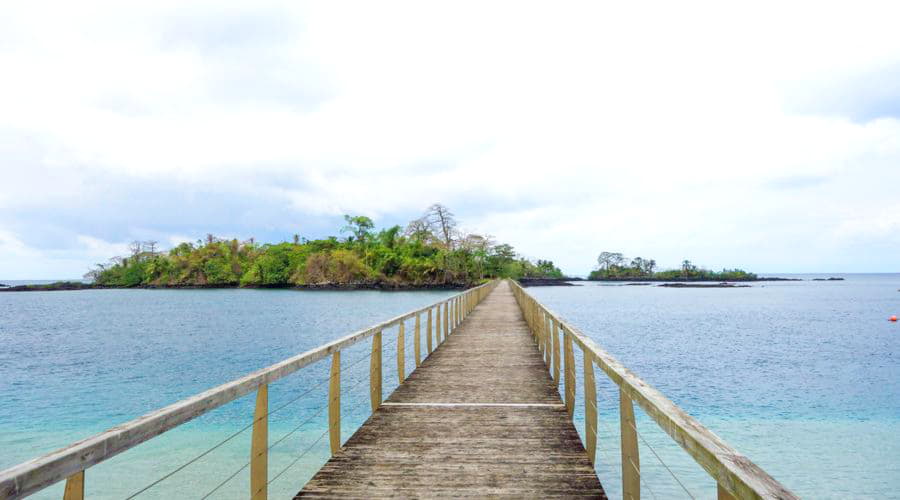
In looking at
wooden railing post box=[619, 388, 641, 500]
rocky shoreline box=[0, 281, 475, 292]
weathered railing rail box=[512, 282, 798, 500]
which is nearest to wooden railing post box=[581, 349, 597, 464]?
Result: weathered railing rail box=[512, 282, 798, 500]

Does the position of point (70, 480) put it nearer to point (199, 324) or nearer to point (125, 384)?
point (125, 384)

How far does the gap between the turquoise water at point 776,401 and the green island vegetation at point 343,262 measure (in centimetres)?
4544

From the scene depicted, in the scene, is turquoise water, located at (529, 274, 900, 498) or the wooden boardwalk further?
turquoise water, located at (529, 274, 900, 498)

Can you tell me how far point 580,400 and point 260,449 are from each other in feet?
31.3

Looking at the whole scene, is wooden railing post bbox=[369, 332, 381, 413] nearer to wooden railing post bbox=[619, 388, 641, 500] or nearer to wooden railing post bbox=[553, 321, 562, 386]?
wooden railing post bbox=[553, 321, 562, 386]

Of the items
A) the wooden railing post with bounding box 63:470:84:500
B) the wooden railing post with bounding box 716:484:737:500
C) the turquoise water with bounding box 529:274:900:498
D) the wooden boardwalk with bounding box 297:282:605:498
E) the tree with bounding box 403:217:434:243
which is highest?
the tree with bounding box 403:217:434:243

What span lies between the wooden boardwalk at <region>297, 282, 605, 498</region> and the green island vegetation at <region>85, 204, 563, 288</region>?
6186 cm

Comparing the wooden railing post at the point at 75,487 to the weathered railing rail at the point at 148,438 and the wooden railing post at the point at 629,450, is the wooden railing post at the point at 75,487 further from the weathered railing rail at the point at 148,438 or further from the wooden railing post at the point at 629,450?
the wooden railing post at the point at 629,450

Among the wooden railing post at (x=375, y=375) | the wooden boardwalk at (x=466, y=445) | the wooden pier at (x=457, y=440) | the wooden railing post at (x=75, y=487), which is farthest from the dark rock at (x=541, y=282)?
the wooden railing post at (x=75, y=487)

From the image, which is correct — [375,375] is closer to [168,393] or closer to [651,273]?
[168,393]

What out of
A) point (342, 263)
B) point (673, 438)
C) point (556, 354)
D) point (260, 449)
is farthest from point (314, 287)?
point (673, 438)

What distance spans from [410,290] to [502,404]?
220ft

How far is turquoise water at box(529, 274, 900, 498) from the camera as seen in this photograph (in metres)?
7.38

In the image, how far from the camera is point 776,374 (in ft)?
48.3
